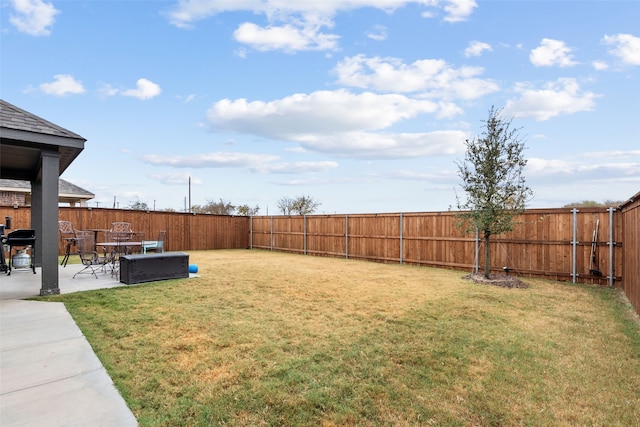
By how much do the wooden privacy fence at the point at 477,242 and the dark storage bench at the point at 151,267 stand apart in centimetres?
670

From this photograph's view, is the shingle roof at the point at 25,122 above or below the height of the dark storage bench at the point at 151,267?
above

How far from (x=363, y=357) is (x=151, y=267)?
17.4ft

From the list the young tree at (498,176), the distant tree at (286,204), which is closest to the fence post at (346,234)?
the young tree at (498,176)

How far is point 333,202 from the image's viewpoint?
75.2ft

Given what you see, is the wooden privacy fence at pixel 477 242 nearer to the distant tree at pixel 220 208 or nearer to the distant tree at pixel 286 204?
the distant tree at pixel 286 204

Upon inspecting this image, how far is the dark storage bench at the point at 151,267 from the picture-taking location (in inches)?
246

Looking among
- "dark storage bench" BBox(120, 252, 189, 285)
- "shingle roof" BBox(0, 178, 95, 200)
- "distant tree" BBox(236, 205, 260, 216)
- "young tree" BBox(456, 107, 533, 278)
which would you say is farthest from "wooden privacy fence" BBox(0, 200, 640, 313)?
"distant tree" BBox(236, 205, 260, 216)

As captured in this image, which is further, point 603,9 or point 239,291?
point 603,9

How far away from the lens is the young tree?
23.9 feet

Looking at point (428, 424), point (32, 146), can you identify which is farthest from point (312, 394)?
point (32, 146)

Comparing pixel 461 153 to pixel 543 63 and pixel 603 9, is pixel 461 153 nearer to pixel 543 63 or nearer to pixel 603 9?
pixel 543 63

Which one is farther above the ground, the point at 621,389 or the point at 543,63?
the point at 543,63

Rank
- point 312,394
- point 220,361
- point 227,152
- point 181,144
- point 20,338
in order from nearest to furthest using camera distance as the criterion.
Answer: point 312,394 → point 220,361 → point 20,338 → point 181,144 → point 227,152

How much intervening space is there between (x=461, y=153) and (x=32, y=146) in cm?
860
